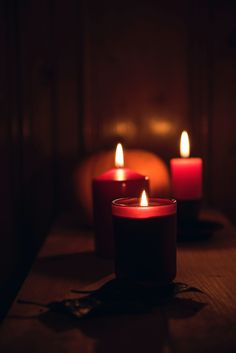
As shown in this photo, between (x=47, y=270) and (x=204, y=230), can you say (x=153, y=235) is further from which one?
(x=204, y=230)

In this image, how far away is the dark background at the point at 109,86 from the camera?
1582 millimetres

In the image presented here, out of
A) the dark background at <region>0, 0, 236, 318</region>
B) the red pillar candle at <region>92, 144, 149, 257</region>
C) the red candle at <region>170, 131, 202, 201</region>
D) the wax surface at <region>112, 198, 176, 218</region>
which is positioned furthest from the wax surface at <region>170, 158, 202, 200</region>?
the dark background at <region>0, 0, 236, 318</region>

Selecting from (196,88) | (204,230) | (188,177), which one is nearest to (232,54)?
(196,88)

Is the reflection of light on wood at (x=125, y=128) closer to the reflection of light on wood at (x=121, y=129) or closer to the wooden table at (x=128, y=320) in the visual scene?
the reflection of light on wood at (x=121, y=129)

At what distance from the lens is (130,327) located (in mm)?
553

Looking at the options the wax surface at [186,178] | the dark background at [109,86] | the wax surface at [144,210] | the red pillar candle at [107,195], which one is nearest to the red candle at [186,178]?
the wax surface at [186,178]

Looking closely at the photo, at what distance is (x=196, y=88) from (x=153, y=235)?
3.42ft

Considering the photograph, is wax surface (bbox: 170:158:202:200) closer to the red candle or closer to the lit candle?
the red candle

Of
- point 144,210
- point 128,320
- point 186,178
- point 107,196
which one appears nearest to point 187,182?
point 186,178

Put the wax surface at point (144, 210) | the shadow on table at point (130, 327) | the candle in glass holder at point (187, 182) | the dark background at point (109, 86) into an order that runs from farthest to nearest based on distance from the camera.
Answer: the dark background at point (109, 86)
the candle in glass holder at point (187, 182)
the wax surface at point (144, 210)
the shadow on table at point (130, 327)

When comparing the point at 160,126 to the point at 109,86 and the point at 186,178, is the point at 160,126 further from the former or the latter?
the point at 186,178

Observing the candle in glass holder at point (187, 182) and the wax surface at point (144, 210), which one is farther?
the candle in glass holder at point (187, 182)

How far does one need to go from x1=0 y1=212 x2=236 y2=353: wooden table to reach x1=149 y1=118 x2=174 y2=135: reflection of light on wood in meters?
0.80

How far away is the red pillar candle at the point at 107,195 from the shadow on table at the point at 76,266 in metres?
0.03
